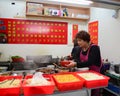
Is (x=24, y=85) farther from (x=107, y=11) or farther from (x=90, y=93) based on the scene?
(x=107, y=11)

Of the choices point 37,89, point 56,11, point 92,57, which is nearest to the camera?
point 37,89

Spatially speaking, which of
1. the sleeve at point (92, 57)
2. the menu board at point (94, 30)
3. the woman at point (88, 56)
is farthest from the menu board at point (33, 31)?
the sleeve at point (92, 57)

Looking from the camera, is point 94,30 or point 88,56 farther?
point 94,30

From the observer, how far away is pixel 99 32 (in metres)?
3.53

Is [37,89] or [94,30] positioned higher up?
[94,30]

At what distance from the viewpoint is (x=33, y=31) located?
3748 millimetres

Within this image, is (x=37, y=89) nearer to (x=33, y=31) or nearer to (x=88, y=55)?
(x=88, y=55)

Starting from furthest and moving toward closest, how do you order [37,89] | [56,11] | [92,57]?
[56,11] < [92,57] < [37,89]

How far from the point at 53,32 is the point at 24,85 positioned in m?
2.90

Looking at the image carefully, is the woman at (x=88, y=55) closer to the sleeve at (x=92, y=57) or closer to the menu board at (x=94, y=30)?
the sleeve at (x=92, y=57)

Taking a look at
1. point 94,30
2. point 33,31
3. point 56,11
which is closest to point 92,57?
point 94,30

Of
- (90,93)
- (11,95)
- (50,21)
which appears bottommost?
(90,93)

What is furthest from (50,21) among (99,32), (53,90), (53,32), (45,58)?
(53,90)

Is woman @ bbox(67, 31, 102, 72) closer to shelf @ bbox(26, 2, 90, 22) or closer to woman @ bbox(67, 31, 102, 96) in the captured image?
woman @ bbox(67, 31, 102, 96)
